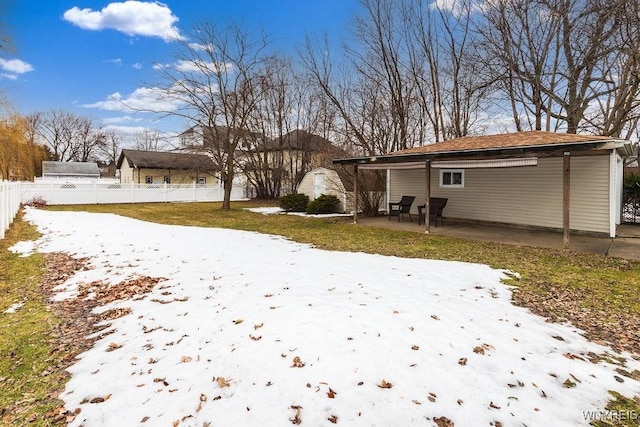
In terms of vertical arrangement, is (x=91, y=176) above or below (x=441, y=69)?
below

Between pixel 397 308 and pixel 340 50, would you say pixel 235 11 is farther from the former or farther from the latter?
pixel 397 308

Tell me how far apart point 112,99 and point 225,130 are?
5.11 meters

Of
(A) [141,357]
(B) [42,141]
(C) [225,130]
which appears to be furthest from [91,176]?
(A) [141,357]

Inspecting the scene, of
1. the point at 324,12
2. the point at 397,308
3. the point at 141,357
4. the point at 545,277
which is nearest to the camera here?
the point at 141,357

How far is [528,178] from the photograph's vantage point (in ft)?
34.5

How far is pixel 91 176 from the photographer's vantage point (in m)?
44.0

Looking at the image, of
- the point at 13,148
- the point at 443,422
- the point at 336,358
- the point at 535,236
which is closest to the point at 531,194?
the point at 535,236

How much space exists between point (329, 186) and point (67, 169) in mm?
41634

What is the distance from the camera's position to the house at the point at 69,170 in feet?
A: 134

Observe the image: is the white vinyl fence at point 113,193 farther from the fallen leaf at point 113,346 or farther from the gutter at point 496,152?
the fallen leaf at point 113,346

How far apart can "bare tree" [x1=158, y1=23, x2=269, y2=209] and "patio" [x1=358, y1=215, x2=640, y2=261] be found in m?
9.36

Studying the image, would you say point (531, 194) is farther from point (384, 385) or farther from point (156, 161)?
point (156, 161)

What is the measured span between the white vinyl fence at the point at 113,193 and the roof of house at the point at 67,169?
25.1m

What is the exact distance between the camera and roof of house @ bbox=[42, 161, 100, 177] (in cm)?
4119
